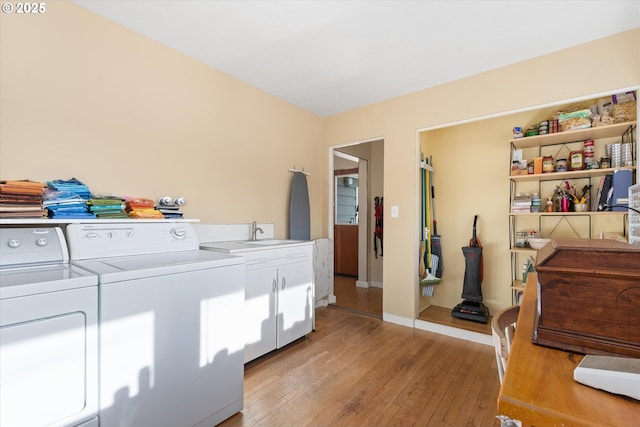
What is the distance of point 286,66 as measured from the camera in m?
2.67

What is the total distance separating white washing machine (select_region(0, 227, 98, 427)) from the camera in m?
1.05

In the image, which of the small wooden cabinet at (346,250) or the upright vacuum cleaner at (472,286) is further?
the small wooden cabinet at (346,250)

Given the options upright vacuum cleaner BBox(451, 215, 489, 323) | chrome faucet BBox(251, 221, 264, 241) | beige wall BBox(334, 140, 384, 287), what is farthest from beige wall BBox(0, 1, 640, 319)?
beige wall BBox(334, 140, 384, 287)

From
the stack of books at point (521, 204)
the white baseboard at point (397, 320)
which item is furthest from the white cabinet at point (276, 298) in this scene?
the stack of books at point (521, 204)

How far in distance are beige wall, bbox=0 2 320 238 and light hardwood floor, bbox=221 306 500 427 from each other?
1.43 m

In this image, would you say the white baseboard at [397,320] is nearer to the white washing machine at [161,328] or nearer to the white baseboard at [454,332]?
the white baseboard at [454,332]

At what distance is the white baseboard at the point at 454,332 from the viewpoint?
2729mm

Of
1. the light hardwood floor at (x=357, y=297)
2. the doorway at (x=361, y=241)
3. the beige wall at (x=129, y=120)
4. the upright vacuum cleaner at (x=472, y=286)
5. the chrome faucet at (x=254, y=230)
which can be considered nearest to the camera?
the beige wall at (x=129, y=120)

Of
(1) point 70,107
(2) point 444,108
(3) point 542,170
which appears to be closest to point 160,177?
(1) point 70,107

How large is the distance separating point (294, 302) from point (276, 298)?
0.80ft

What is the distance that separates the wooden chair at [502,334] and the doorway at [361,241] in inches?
98.2

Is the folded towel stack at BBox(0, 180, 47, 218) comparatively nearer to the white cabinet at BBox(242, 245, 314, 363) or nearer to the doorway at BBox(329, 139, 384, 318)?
the white cabinet at BBox(242, 245, 314, 363)

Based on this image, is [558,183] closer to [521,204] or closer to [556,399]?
[521,204]

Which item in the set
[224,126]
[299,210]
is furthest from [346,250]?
[224,126]
